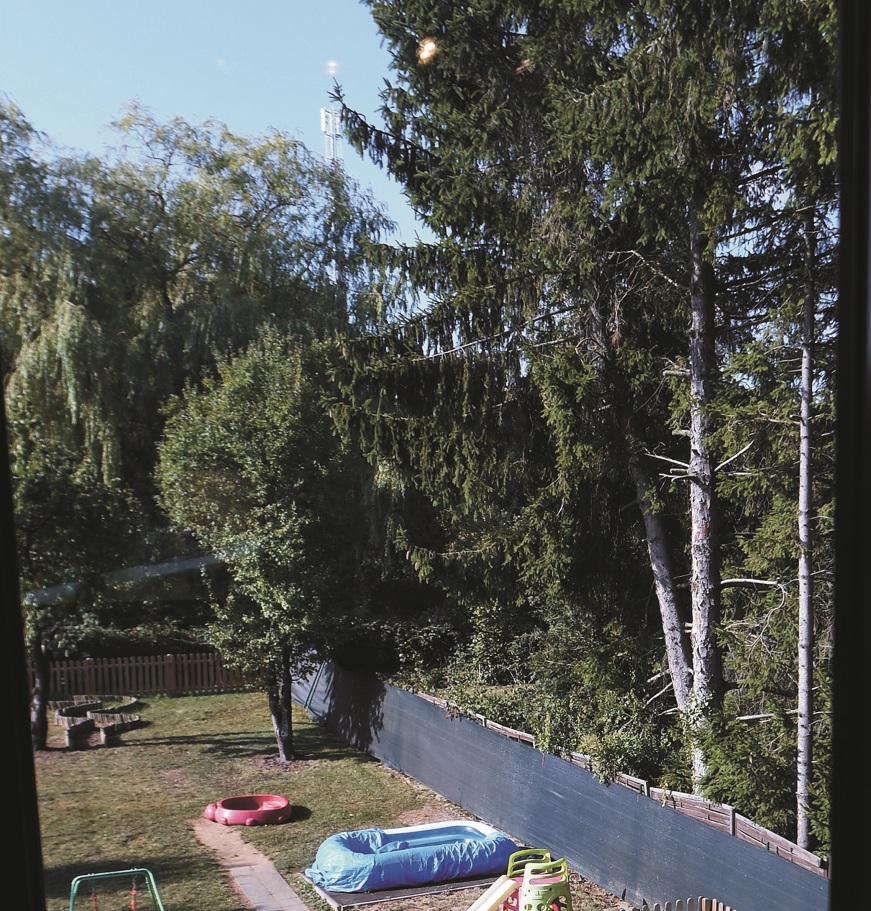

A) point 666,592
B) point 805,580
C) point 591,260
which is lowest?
point 666,592

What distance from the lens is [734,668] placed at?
3.68 metres

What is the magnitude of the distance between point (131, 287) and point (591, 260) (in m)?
2.31

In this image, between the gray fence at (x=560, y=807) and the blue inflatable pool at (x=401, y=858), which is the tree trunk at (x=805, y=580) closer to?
the gray fence at (x=560, y=807)

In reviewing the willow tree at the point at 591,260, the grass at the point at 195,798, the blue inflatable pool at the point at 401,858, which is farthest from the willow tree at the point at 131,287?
the blue inflatable pool at the point at 401,858

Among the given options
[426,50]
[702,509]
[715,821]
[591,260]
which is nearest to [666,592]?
[702,509]

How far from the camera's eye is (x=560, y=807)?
369 centimetres

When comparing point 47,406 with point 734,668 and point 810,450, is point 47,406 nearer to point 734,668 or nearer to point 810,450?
point 810,450

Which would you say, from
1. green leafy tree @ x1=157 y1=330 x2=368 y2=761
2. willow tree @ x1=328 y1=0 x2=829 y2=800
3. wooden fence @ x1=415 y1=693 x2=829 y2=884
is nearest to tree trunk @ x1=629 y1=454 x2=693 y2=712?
willow tree @ x1=328 y1=0 x2=829 y2=800

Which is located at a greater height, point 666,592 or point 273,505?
point 273,505

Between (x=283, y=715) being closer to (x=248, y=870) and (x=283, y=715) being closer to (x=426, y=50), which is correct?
(x=248, y=870)

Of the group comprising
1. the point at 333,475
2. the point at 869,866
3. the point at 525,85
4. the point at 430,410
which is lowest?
the point at 869,866

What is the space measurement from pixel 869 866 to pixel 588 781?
2871 mm

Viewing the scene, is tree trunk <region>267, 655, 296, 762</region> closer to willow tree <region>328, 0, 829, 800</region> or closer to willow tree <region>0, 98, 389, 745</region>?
willow tree <region>328, 0, 829, 800</region>

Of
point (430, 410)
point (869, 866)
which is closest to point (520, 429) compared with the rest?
point (430, 410)
